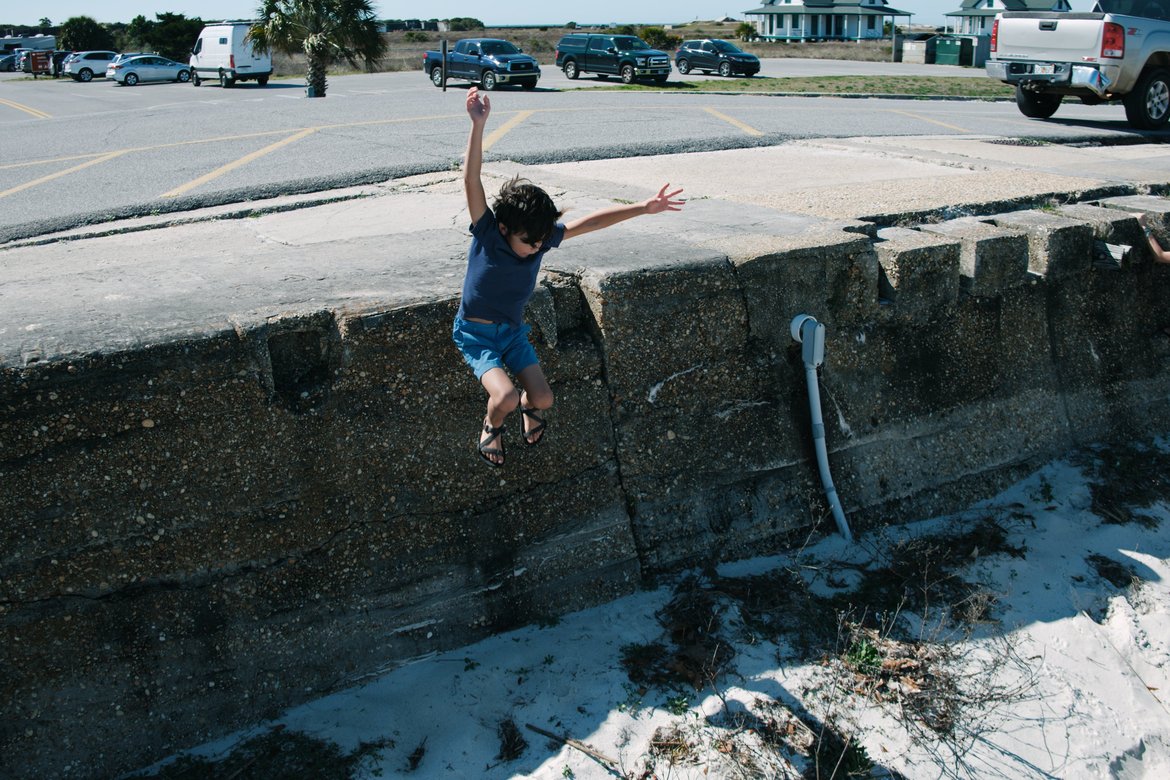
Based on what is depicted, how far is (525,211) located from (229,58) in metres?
30.4

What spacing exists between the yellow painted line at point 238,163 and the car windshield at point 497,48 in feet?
39.2

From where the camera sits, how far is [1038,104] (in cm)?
1463

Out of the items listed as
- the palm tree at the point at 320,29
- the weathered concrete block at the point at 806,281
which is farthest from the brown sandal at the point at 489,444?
the palm tree at the point at 320,29

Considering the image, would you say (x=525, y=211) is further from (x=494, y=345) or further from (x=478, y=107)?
(x=494, y=345)

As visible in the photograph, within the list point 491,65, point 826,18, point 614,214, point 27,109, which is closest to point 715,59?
point 491,65

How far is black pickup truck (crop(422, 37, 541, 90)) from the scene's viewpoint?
933 inches

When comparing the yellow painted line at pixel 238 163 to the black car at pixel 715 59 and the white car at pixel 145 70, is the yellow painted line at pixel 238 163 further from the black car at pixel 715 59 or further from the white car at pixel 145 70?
the white car at pixel 145 70

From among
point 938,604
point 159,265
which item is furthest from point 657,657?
point 159,265

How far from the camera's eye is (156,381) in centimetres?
428

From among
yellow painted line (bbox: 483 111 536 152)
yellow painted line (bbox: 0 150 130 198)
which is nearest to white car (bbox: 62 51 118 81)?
yellow painted line (bbox: 483 111 536 152)

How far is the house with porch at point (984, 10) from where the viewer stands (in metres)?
13.3

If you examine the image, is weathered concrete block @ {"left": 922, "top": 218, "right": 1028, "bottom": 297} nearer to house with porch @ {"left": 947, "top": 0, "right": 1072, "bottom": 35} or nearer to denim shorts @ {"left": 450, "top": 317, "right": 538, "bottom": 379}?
denim shorts @ {"left": 450, "top": 317, "right": 538, "bottom": 379}

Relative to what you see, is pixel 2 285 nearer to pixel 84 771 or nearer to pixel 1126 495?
pixel 84 771

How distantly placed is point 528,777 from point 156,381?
229 centimetres
